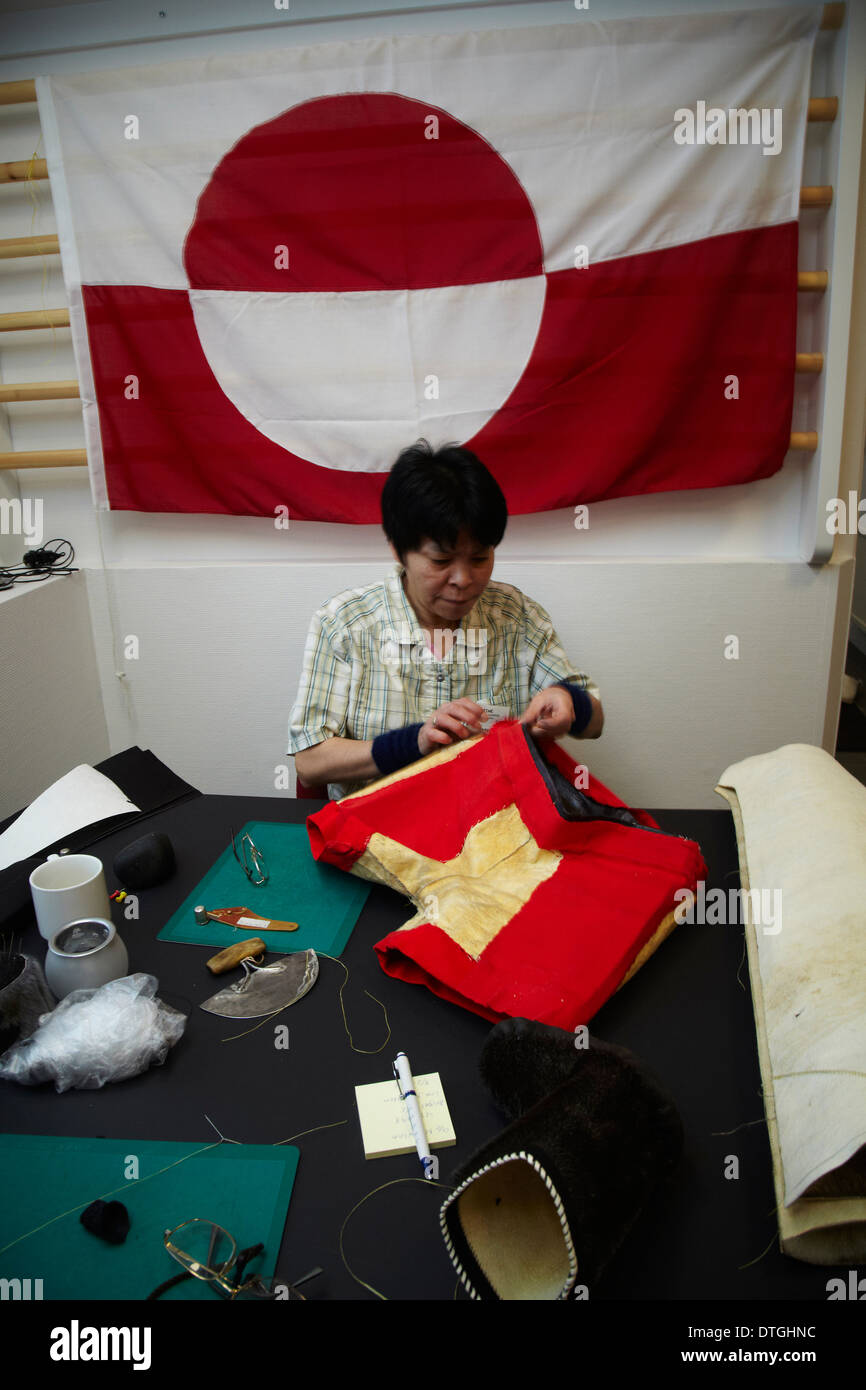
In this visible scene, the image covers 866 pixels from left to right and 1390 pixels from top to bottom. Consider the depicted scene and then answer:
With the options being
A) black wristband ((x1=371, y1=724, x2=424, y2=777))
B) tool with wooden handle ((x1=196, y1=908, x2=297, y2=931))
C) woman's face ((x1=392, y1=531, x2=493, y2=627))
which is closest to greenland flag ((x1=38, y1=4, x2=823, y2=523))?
woman's face ((x1=392, y1=531, x2=493, y2=627))

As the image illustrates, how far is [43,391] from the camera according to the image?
2342 mm

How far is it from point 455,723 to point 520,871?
298mm

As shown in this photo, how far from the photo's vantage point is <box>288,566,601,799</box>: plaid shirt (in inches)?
63.9

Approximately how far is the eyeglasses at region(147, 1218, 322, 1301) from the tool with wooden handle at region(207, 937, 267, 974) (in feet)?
1.10

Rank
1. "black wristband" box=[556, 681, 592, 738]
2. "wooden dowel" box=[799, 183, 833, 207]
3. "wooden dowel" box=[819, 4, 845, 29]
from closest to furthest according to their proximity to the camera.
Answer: "black wristband" box=[556, 681, 592, 738] < "wooden dowel" box=[819, 4, 845, 29] < "wooden dowel" box=[799, 183, 833, 207]

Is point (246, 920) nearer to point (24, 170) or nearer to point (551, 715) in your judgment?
point (551, 715)

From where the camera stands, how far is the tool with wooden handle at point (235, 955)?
1.08 metres

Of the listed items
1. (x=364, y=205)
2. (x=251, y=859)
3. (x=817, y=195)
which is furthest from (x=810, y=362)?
(x=251, y=859)

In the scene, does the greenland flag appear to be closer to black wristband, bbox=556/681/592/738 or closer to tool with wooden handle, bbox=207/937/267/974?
black wristband, bbox=556/681/592/738

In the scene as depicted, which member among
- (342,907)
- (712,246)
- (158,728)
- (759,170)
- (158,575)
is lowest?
(158,728)
